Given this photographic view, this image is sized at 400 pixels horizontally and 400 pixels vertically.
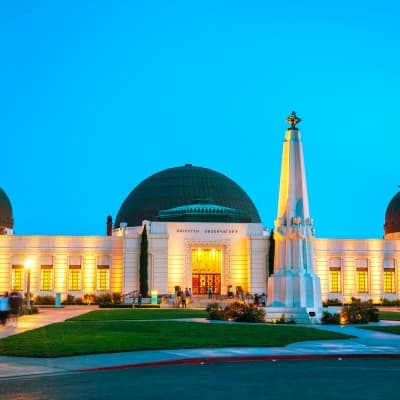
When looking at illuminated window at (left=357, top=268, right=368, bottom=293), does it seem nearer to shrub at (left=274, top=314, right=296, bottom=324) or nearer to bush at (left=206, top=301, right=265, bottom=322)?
bush at (left=206, top=301, right=265, bottom=322)

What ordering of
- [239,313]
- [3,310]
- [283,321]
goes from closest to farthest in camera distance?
[3,310] → [283,321] → [239,313]

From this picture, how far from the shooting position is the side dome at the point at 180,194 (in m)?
71.1

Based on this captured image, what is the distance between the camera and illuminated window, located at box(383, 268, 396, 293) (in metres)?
63.7

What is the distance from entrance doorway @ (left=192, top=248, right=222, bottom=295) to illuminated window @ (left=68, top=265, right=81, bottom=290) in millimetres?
9999

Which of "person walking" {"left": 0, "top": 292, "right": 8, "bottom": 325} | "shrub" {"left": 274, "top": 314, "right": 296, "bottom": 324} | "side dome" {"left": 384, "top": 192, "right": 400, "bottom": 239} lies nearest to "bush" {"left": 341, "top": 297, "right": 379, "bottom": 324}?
"shrub" {"left": 274, "top": 314, "right": 296, "bottom": 324}

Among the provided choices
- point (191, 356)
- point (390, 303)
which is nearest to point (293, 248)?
point (191, 356)

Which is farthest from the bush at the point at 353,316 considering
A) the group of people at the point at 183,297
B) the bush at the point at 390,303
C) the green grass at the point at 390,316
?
the bush at the point at 390,303

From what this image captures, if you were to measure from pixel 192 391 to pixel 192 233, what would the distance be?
1963 inches

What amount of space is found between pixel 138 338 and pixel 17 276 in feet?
136

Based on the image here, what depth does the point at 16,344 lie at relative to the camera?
19.2 m

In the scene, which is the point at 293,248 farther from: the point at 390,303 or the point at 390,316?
the point at 390,303

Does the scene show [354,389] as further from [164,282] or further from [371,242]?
[371,242]

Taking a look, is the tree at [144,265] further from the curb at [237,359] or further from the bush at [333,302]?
the curb at [237,359]

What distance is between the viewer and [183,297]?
53.7 m
